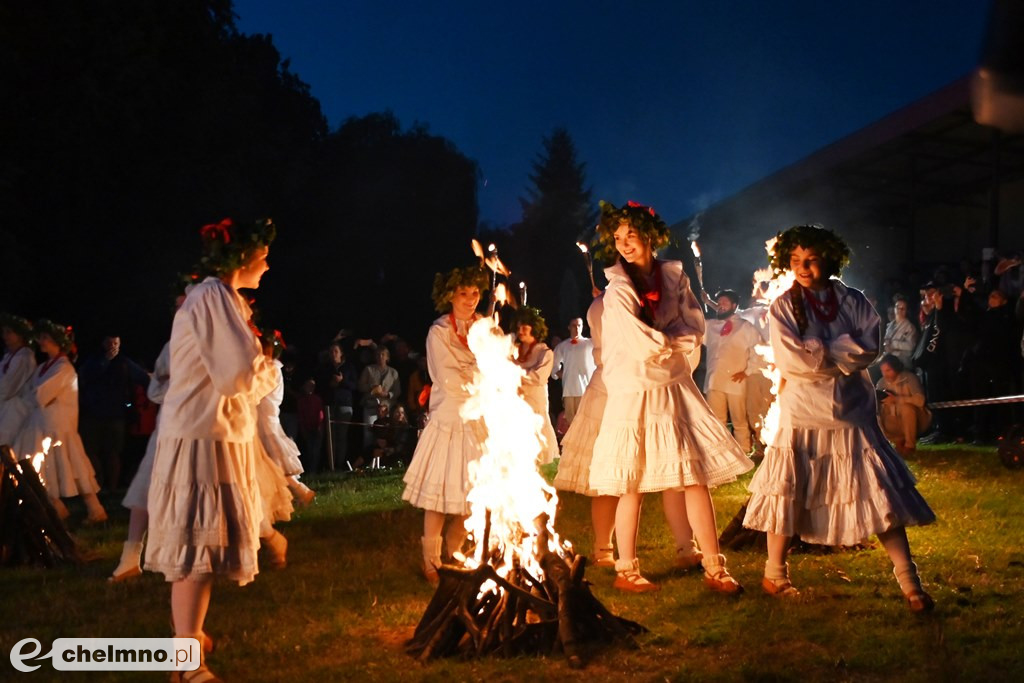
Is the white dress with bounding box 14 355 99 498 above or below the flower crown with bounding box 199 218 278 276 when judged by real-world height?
below

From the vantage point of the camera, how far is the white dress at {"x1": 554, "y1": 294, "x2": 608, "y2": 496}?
319 inches

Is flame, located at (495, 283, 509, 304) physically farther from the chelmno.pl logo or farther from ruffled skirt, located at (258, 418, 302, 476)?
ruffled skirt, located at (258, 418, 302, 476)

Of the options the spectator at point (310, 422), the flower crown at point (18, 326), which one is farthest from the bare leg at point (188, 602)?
the spectator at point (310, 422)

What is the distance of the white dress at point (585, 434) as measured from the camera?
26.6 ft

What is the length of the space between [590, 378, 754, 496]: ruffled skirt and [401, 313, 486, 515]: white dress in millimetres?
977

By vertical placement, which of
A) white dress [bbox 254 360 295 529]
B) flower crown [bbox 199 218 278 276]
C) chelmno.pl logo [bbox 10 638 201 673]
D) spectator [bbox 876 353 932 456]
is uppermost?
flower crown [bbox 199 218 278 276]

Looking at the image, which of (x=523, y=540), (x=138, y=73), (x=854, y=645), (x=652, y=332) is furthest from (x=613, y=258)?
(x=138, y=73)

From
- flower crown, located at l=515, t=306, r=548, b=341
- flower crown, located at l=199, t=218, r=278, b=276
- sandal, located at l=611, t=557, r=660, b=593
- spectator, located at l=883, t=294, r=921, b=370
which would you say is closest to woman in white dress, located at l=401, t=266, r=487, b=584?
sandal, located at l=611, t=557, r=660, b=593

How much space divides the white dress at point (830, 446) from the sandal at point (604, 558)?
1620 mm

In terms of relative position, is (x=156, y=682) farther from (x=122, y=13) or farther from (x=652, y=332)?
(x=122, y=13)

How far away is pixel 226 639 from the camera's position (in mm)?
6457

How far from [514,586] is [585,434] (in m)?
2.42

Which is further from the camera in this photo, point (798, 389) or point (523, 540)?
point (798, 389)

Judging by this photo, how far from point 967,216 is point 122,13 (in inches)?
720
